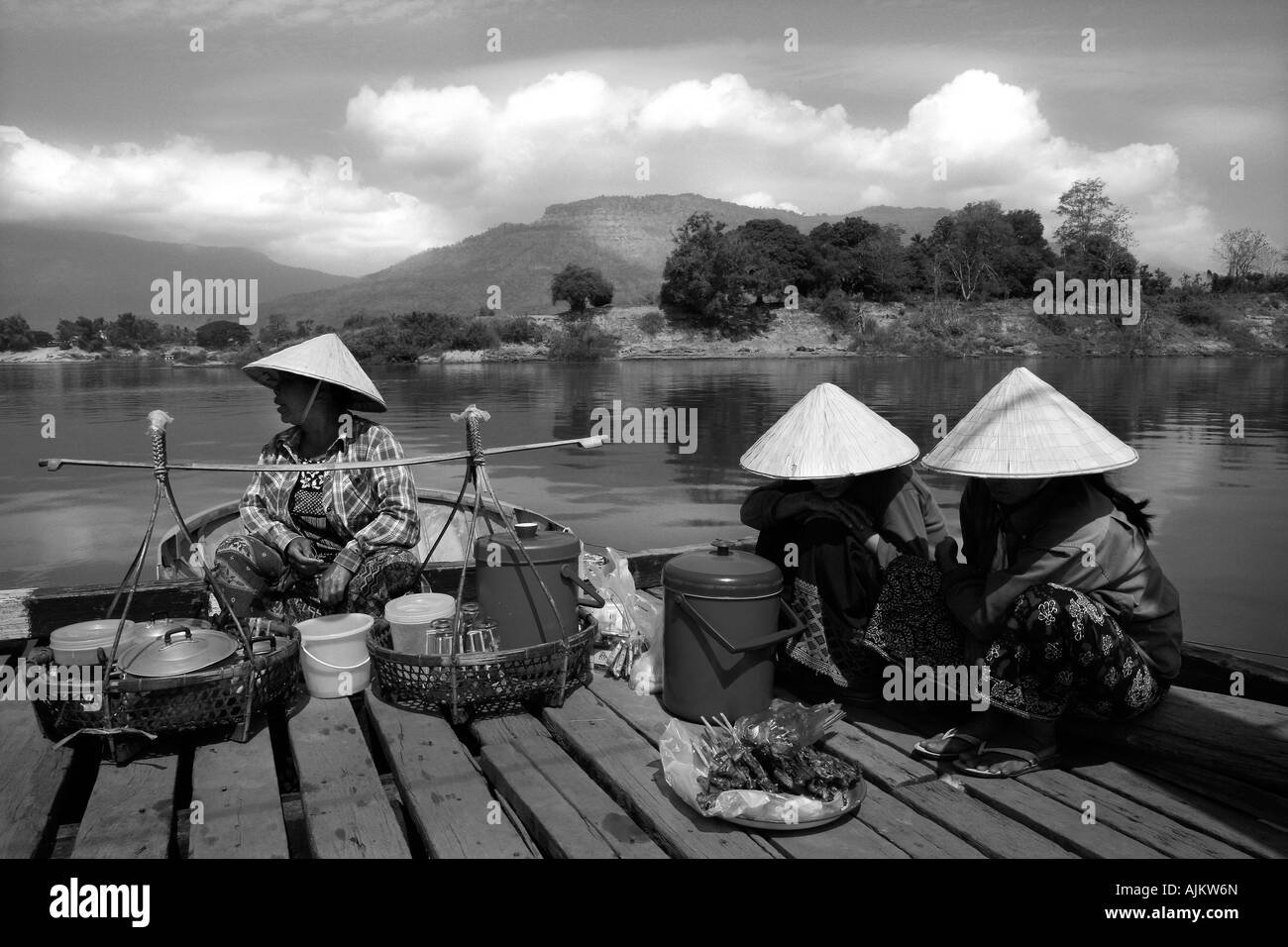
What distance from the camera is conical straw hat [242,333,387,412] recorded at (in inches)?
139

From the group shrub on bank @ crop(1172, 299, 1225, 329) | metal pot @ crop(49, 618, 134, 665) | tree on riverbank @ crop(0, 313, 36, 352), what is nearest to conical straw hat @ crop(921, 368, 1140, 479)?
metal pot @ crop(49, 618, 134, 665)

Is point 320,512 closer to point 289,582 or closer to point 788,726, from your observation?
point 289,582

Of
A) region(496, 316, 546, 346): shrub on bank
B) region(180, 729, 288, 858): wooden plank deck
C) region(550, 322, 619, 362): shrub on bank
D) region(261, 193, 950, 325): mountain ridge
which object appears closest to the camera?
region(180, 729, 288, 858): wooden plank deck

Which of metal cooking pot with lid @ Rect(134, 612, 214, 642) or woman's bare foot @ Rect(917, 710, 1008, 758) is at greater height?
metal cooking pot with lid @ Rect(134, 612, 214, 642)

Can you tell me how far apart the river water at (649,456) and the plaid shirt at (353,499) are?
5574 mm

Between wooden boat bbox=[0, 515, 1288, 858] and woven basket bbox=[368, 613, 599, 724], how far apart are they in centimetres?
6

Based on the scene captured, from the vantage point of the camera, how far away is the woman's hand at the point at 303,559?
11.6 ft

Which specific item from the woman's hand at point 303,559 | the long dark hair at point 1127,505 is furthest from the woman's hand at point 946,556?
the woman's hand at point 303,559

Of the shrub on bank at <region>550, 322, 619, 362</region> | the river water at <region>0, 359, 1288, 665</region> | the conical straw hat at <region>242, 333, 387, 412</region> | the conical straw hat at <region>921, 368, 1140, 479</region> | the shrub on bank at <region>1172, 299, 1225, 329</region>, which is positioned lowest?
the river water at <region>0, 359, 1288, 665</region>

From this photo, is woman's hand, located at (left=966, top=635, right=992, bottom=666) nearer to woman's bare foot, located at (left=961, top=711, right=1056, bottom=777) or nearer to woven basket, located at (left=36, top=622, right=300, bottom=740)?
woman's bare foot, located at (left=961, top=711, right=1056, bottom=777)

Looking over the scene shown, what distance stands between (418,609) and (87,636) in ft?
3.05

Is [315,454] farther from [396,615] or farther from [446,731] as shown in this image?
[446,731]

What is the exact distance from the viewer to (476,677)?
9.25 ft

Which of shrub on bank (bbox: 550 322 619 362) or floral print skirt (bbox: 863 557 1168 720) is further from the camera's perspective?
shrub on bank (bbox: 550 322 619 362)
